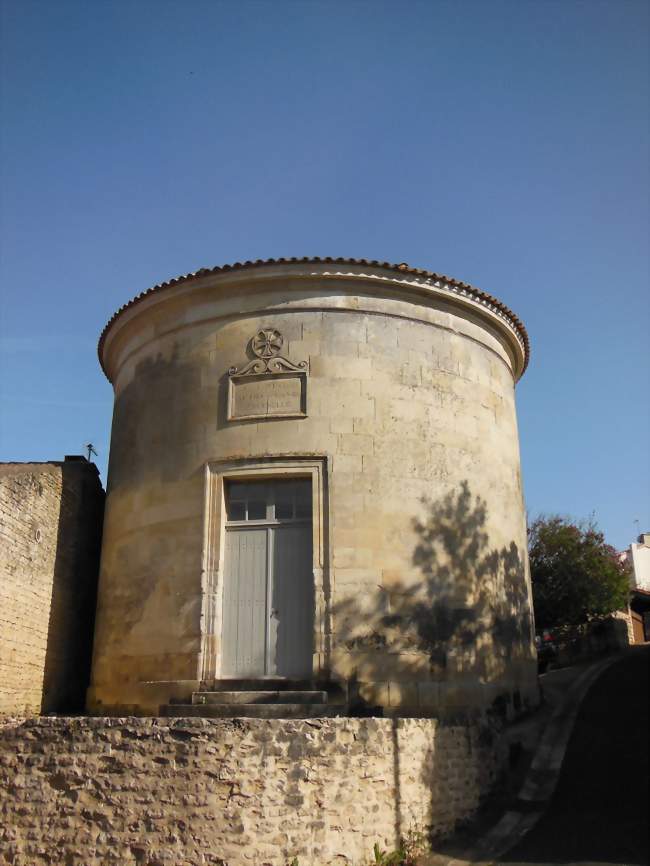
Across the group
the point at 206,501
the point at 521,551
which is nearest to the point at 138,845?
the point at 206,501

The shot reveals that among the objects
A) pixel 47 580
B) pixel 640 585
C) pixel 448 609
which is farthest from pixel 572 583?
pixel 640 585

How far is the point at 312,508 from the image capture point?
1239 cm

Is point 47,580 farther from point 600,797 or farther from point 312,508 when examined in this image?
point 600,797

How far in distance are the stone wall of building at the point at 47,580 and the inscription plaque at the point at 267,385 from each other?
3.46m

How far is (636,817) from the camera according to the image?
32.1 feet

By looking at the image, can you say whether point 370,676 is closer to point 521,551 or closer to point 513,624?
point 513,624

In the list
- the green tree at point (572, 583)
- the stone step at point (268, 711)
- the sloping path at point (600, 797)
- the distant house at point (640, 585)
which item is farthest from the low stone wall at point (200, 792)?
the distant house at point (640, 585)

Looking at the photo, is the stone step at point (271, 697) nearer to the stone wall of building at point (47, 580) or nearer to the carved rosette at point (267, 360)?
the stone wall of building at point (47, 580)

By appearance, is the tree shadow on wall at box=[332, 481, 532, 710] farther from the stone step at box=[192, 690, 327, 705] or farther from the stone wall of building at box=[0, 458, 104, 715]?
the stone wall of building at box=[0, 458, 104, 715]

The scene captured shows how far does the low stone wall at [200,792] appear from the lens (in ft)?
28.5

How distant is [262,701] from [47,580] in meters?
4.42

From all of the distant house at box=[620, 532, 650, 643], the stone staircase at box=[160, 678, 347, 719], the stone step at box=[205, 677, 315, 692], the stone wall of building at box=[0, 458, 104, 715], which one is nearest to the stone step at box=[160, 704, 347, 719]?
the stone staircase at box=[160, 678, 347, 719]

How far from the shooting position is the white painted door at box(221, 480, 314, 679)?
1209cm

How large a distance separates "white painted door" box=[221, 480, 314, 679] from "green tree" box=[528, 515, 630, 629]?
14.3 metres
